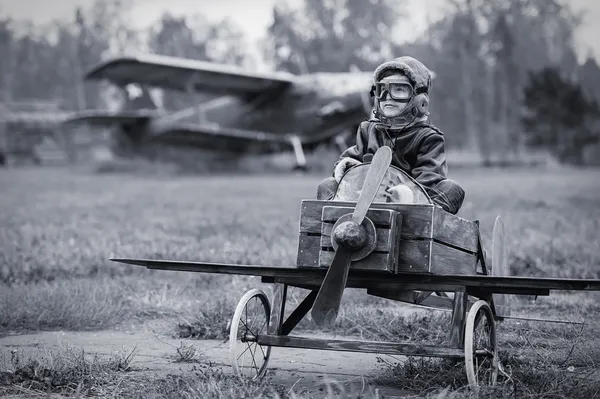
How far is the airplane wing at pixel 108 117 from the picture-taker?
102ft

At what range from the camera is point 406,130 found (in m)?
4.36

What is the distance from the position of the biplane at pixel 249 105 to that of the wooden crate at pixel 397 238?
2215 cm

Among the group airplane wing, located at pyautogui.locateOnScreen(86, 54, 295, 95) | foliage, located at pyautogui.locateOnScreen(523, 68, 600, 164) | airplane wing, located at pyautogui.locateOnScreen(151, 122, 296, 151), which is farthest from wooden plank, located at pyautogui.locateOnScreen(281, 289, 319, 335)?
foliage, located at pyautogui.locateOnScreen(523, 68, 600, 164)

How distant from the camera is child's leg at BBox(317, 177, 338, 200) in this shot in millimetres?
4230

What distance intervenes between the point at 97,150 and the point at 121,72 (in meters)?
Answer: 44.9

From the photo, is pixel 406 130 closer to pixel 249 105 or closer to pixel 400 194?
pixel 400 194

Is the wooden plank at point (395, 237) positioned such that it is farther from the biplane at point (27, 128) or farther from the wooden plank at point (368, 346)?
the biplane at point (27, 128)

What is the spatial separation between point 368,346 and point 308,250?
0.54 meters

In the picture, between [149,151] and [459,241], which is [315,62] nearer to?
[149,151]

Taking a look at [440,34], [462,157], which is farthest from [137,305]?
[440,34]

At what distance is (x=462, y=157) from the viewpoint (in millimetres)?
53719

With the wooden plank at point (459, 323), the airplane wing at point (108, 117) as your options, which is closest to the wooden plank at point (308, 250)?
the wooden plank at point (459, 323)

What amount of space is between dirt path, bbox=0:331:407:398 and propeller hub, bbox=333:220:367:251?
777 millimetres

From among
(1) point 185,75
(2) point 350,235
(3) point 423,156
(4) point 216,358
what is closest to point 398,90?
(3) point 423,156
